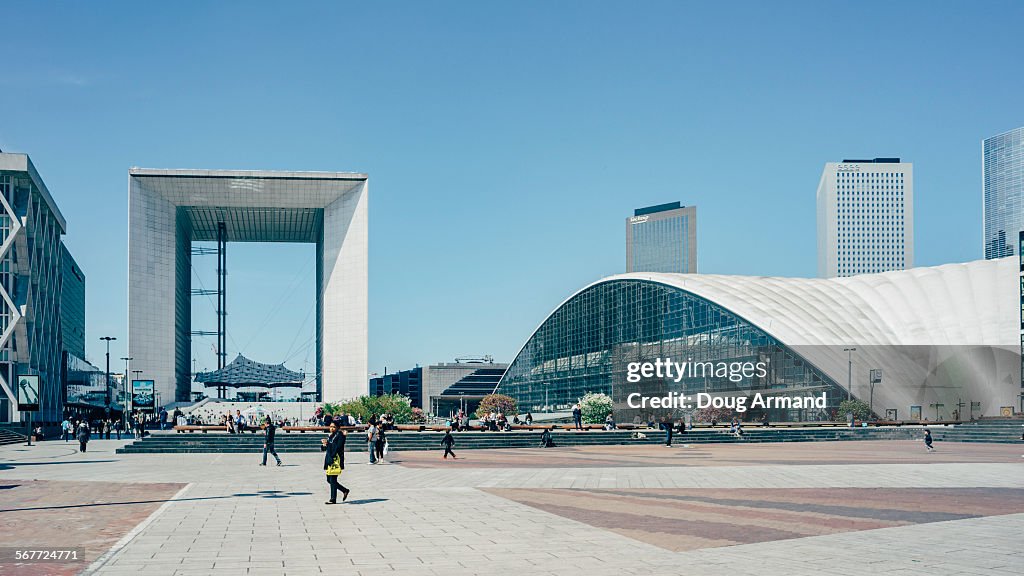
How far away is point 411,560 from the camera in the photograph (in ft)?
39.4

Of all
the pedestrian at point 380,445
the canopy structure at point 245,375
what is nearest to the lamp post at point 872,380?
the pedestrian at point 380,445

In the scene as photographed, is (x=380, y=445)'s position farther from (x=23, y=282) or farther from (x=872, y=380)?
(x=872, y=380)

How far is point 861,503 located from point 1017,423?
45.6m

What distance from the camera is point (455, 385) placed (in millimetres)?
178500

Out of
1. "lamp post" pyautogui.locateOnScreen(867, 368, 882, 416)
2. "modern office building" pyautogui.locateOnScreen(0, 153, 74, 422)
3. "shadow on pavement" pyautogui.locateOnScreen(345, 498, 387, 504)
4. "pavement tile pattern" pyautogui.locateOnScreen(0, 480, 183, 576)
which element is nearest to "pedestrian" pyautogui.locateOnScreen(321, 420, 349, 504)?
"shadow on pavement" pyautogui.locateOnScreen(345, 498, 387, 504)

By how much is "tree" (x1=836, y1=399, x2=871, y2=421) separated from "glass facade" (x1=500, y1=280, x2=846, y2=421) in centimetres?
127

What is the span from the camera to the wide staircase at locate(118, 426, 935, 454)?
41062 millimetres

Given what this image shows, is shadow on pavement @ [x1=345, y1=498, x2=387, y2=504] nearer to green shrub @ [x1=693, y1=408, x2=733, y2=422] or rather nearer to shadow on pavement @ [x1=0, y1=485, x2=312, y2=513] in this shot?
shadow on pavement @ [x1=0, y1=485, x2=312, y2=513]

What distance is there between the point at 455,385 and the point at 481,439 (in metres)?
133

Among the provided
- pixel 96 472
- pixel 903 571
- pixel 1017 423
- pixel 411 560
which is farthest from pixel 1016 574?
pixel 1017 423

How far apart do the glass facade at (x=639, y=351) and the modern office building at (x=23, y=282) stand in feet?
185

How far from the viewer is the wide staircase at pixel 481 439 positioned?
4106cm

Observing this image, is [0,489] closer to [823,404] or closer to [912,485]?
[912,485]

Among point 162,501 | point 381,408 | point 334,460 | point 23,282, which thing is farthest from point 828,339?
point 162,501
